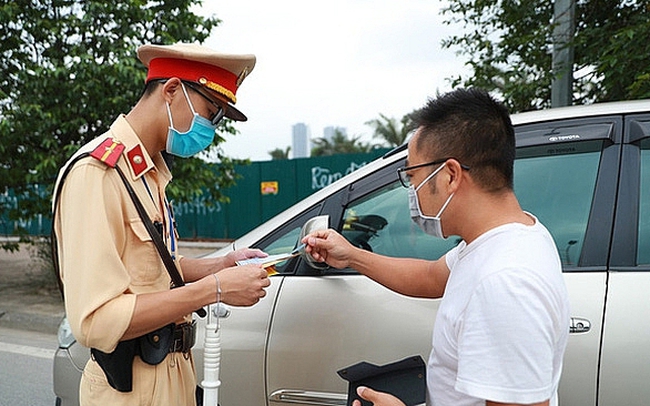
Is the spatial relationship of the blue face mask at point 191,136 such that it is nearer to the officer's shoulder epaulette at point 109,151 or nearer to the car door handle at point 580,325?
the officer's shoulder epaulette at point 109,151

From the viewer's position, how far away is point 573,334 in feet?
6.38

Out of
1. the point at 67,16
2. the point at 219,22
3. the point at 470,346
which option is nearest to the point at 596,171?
the point at 470,346

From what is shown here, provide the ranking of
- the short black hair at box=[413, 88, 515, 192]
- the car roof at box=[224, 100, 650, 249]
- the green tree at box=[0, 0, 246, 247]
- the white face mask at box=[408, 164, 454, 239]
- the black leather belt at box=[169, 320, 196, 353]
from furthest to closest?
1. the green tree at box=[0, 0, 246, 247]
2. the car roof at box=[224, 100, 650, 249]
3. the black leather belt at box=[169, 320, 196, 353]
4. the white face mask at box=[408, 164, 454, 239]
5. the short black hair at box=[413, 88, 515, 192]

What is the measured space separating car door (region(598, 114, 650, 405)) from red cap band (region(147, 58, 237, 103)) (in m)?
1.48

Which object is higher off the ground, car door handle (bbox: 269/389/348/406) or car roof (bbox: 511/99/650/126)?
car roof (bbox: 511/99/650/126)

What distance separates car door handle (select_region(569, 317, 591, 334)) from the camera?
194 centimetres

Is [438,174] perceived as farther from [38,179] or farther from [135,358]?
[38,179]

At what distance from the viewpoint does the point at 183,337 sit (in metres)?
1.72

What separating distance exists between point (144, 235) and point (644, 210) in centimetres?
174

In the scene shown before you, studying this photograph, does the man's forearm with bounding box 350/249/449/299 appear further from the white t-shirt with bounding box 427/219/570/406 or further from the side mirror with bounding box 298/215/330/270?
the white t-shirt with bounding box 427/219/570/406

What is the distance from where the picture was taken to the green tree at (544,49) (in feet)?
14.6

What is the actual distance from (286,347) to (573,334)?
1071 millimetres

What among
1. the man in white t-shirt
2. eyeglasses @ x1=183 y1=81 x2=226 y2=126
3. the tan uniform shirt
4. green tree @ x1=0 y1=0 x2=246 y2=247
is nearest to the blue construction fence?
green tree @ x1=0 y1=0 x2=246 y2=247

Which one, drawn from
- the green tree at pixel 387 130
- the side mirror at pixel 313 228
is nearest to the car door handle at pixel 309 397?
the side mirror at pixel 313 228
